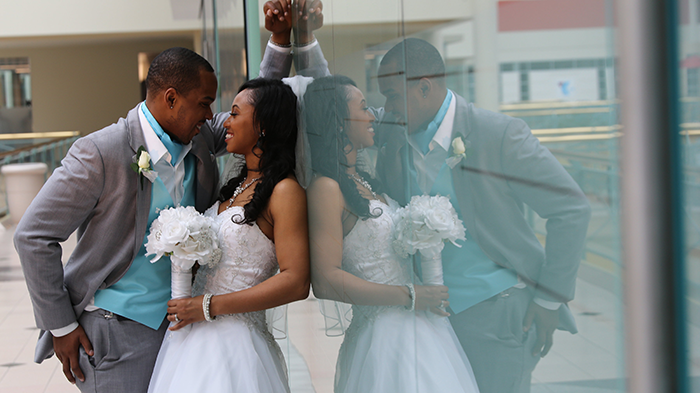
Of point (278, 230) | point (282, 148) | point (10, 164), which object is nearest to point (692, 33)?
point (278, 230)

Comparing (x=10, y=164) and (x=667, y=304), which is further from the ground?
(x=10, y=164)

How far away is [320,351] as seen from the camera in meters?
Result: 2.10

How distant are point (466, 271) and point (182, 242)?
3.29ft

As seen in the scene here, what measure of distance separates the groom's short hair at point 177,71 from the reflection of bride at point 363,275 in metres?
0.38

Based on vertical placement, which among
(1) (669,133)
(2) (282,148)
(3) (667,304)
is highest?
(2) (282,148)

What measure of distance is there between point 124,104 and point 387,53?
2029cm

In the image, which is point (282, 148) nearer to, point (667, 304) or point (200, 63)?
point (200, 63)

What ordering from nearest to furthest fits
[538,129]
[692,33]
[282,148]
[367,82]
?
[692,33]
[538,129]
[367,82]
[282,148]

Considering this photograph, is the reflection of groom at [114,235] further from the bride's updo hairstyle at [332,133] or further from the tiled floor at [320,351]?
the tiled floor at [320,351]

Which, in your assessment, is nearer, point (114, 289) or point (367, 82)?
point (367, 82)

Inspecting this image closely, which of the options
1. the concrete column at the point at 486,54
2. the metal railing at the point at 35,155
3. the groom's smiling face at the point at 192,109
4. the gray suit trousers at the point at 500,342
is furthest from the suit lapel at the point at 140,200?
the metal railing at the point at 35,155

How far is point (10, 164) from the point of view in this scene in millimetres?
11070

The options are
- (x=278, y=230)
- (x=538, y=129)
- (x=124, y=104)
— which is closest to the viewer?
(x=538, y=129)

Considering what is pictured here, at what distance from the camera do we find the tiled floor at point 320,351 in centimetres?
57
